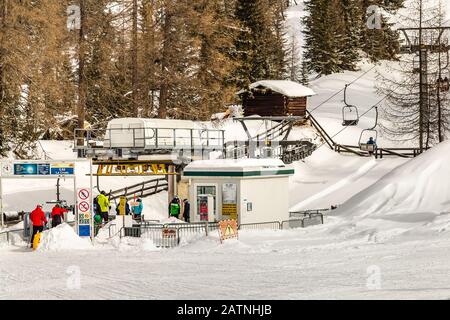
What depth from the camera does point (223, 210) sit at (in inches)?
1267

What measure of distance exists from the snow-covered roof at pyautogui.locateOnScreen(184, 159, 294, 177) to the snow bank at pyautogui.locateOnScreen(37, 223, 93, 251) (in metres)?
7.25

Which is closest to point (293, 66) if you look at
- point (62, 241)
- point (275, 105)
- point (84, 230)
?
point (275, 105)

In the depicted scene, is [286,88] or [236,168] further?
[286,88]

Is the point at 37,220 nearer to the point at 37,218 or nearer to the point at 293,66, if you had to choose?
the point at 37,218

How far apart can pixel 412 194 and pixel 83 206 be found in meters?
12.5

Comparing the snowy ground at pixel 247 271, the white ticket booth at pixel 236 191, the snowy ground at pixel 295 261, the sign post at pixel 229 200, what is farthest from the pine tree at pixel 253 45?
the snowy ground at pixel 247 271

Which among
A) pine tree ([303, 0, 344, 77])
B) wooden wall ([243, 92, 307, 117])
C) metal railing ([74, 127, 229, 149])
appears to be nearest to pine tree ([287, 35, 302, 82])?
pine tree ([303, 0, 344, 77])

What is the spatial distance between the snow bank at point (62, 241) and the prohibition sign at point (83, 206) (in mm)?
1078

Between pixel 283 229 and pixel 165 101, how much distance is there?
20205 mm

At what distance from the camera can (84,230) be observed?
1086 inches

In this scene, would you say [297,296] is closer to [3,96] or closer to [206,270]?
[206,270]

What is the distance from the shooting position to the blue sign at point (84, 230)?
2753 cm

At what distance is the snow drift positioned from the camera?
96.2ft

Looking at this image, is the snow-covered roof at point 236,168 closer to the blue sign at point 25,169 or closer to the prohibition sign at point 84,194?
the prohibition sign at point 84,194
